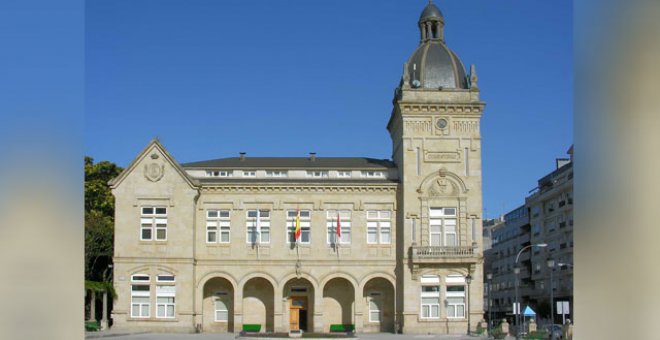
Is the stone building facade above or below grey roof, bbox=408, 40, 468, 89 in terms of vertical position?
below

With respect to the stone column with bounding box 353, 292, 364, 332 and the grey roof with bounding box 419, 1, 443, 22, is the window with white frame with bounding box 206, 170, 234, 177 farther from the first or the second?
the grey roof with bounding box 419, 1, 443, 22

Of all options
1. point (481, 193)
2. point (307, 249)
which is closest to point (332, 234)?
point (307, 249)

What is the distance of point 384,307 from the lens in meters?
51.8

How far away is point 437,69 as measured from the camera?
5306cm

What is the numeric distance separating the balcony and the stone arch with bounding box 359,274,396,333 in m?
2.90

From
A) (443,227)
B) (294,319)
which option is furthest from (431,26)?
(294,319)

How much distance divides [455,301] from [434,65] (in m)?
15.5

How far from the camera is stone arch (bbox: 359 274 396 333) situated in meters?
51.2

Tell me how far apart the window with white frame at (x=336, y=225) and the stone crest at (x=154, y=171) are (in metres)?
11.0

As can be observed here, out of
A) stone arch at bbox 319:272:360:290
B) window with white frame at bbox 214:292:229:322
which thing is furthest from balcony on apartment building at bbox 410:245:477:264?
window with white frame at bbox 214:292:229:322

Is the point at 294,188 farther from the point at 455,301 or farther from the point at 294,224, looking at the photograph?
the point at 455,301

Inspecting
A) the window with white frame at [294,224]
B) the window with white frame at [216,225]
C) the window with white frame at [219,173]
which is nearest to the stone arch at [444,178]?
the window with white frame at [294,224]
